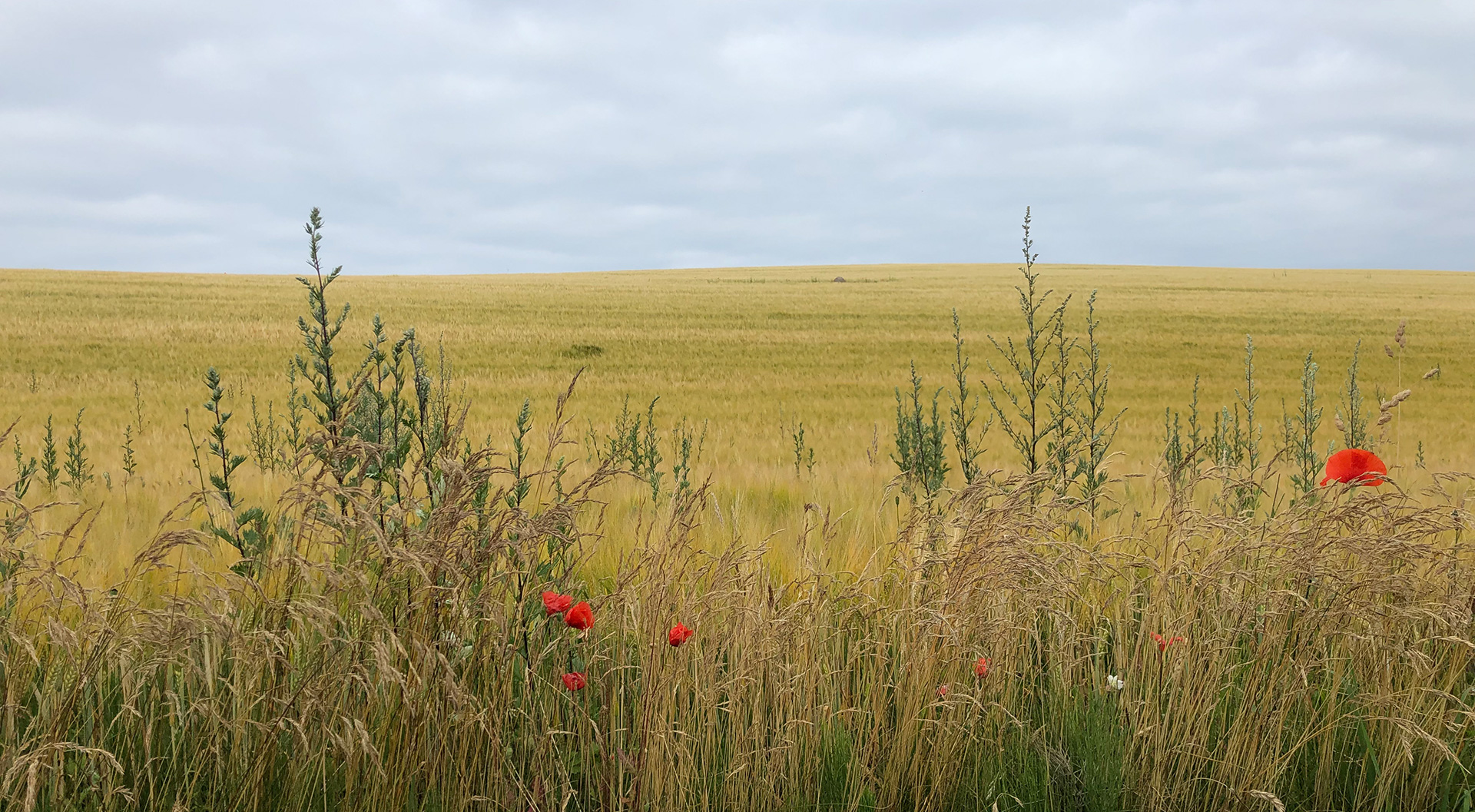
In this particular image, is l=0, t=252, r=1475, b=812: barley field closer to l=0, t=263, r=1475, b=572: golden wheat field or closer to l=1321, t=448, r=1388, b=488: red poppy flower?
l=1321, t=448, r=1388, b=488: red poppy flower

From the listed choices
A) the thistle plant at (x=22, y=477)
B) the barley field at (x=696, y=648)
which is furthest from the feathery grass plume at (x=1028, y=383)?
the thistle plant at (x=22, y=477)

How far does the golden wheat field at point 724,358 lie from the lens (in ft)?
20.6

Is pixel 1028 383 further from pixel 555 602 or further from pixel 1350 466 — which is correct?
pixel 555 602

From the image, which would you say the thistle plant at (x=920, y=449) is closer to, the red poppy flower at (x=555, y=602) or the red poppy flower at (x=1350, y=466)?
the red poppy flower at (x=1350, y=466)

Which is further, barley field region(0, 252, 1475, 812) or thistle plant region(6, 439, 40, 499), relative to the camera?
thistle plant region(6, 439, 40, 499)

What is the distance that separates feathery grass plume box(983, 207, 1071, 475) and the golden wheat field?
0.64m

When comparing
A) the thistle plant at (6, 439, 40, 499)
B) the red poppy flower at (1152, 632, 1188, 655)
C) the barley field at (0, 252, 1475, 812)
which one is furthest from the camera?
the thistle plant at (6, 439, 40, 499)

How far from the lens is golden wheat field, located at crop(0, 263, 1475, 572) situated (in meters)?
6.29

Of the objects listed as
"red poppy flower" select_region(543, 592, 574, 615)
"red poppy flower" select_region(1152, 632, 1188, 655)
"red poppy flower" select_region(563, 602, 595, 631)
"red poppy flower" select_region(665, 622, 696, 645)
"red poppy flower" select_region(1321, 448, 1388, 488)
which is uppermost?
"red poppy flower" select_region(1321, 448, 1388, 488)

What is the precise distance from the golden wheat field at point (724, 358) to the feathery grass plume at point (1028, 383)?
25.0 inches

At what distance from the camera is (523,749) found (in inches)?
73.4

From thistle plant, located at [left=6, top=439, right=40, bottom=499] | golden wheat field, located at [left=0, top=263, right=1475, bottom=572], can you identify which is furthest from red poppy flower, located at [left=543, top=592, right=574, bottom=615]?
thistle plant, located at [left=6, top=439, right=40, bottom=499]

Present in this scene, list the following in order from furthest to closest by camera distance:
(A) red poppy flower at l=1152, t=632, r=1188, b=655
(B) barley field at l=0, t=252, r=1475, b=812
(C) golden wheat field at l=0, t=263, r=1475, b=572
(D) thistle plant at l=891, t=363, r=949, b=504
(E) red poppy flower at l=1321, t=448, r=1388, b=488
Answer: (C) golden wheat field at l=0, t=263, r=1475, b=572 → (D) thistle plant at l=891, t=363, r=949, b=504 → (E) red poppy flower at l=1321, t=448, r=1388, b=488 → (A) red poppy flower at l=1152, t=632, r=1188, b=655 → (B) barley field at l=0, t=252, r=1475, b=812

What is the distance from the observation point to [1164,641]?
2.20 meters
